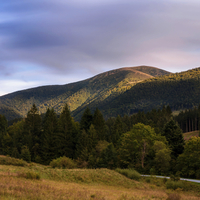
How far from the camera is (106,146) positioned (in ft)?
171

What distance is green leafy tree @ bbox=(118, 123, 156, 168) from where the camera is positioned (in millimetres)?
47000

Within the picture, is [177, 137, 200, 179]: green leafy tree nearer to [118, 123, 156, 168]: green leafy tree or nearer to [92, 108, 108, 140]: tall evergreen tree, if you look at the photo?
[118, 123, 156, 168]: green leafy tree

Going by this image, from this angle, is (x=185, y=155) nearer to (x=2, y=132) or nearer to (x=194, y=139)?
(x=194, y=139)

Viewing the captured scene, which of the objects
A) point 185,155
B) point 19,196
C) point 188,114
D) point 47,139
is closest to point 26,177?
point 19,196

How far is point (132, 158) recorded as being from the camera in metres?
48.8

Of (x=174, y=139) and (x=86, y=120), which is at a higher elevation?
(x=86, y=120)

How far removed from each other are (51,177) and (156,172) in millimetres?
26972

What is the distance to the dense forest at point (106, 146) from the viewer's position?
132ft

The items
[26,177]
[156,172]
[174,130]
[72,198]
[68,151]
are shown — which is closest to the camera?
[72,198]

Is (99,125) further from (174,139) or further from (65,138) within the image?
(174,139)

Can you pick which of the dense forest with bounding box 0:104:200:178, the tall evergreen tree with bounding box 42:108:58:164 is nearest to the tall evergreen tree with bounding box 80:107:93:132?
the dense forest with bounding box 0:104:200:178

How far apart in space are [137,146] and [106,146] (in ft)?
30.2

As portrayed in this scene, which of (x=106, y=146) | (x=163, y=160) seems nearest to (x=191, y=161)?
(x=163, y=160)

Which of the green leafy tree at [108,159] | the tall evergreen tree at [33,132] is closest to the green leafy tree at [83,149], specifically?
the green leafy tree at [108,159]
